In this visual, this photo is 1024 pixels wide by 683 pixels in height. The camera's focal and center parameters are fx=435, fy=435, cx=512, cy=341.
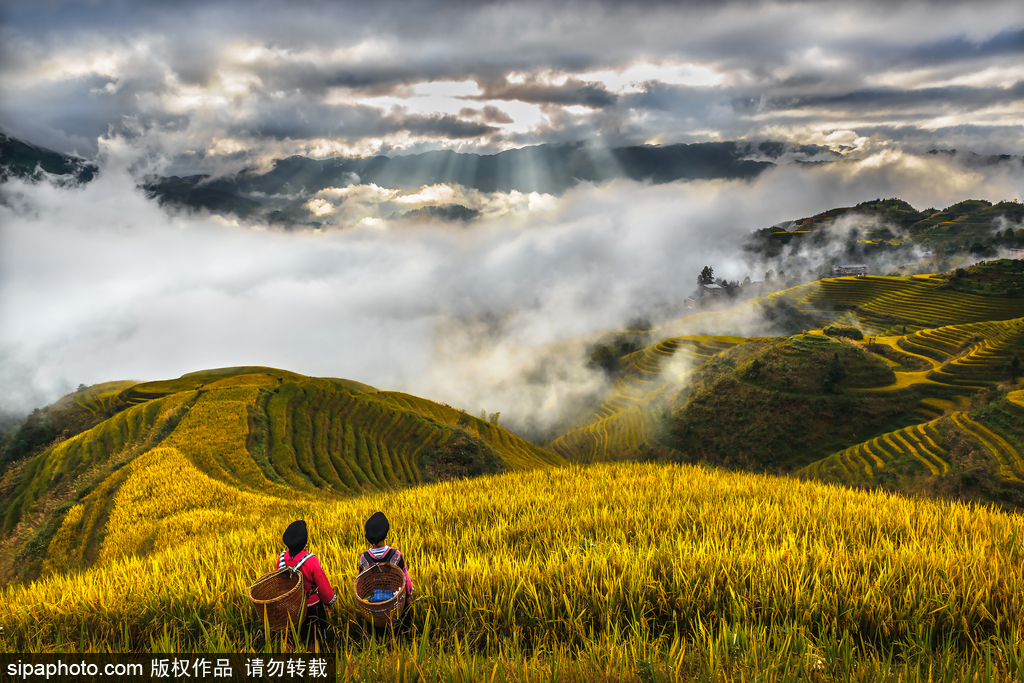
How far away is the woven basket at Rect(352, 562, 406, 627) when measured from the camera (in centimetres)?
327

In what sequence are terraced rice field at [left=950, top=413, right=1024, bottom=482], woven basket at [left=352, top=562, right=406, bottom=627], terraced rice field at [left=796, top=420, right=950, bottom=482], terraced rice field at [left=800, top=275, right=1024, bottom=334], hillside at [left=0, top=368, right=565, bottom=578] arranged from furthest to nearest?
terraced rice field at [left=800, top=275, right=1024, bottom=334] → terraced rice field at [left=796, top=420, right=950, bottom=482] → terraced rice field at [left=950, top=413, right=1024, bottom=482] → hillside at [left=0, top=368, right=565, bottom=578] → woven basket at [left=352, top=562, right=406, bottom=627]

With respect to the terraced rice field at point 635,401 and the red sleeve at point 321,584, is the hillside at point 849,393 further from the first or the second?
the red sleeve at point 321,584

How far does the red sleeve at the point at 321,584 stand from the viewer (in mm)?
3561

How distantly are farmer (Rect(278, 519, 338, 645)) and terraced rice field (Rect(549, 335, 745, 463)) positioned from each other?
118 metres

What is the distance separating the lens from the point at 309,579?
11.7 feet

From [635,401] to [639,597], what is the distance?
166133 millimetres

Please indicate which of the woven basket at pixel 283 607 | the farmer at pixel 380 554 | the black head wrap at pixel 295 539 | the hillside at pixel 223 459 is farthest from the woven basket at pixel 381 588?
the hillside at pixel 223 459

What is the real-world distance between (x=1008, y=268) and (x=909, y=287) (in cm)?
2249

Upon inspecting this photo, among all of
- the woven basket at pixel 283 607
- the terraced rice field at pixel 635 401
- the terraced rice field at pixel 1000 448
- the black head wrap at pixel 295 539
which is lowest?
the terraced rice field at pixel 635 401

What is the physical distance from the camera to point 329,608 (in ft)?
12.4

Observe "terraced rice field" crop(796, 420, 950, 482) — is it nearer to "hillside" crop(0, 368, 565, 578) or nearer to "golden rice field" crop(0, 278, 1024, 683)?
"hillside" crop(0, 368, 565, 578)

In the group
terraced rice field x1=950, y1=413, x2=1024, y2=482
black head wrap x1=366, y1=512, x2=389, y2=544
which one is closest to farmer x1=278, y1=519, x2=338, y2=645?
black head wrap x1=366, y1=512, x2=389, y2=544

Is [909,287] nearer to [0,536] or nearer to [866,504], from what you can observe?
[866,504]

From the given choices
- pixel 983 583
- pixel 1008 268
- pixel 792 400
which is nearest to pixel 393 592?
pixel 983 583
